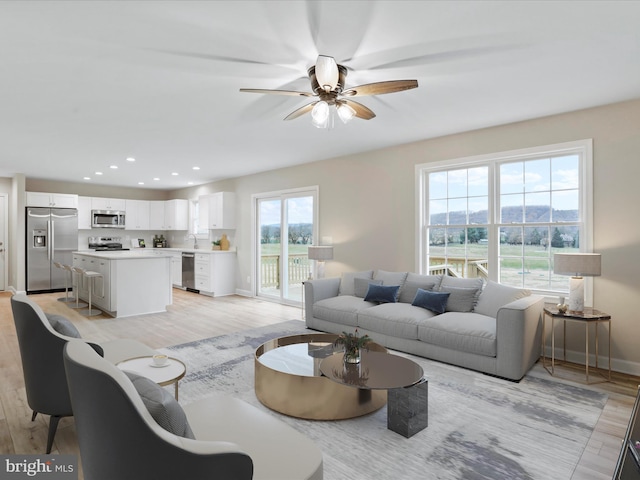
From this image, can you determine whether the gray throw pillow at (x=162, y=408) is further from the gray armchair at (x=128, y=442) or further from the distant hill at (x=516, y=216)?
the distant hill at (x=516, y=216)

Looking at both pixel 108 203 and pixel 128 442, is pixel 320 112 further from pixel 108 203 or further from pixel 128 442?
pixel 108 203

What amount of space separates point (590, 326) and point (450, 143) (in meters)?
2.60

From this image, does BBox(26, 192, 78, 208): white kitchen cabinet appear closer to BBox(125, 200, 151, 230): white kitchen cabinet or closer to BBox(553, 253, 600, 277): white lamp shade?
BBox(125, 200, 151, 230): white kitchen cabinet

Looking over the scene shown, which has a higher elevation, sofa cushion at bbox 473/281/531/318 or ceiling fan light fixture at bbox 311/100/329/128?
ceiling fan light fixture at bbox 311/100/329/128

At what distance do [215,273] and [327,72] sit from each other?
6130mm

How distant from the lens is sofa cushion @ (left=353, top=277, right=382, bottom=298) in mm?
4987

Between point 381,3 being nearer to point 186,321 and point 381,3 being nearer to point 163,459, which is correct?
point 163,459

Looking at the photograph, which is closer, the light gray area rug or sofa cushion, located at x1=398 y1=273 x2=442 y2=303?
the light gray area rug

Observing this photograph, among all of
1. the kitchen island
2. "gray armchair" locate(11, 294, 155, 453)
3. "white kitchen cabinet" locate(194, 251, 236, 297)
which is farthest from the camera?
"white kitchen cabinet" locate(194, 251, 236, 297)

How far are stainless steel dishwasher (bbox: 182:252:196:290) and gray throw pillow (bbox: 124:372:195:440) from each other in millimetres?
7453

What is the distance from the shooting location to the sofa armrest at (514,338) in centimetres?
321

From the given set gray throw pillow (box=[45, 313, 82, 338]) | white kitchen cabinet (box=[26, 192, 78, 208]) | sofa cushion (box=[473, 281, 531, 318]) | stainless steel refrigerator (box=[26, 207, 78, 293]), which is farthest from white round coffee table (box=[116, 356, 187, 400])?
white kitchen cabinet (box=[26, 192, 78, 208])

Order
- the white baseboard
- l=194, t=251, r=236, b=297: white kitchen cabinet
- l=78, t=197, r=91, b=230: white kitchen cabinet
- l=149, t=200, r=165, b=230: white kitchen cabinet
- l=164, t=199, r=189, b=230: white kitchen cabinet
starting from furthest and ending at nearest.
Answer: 1. l=149, t=200, r=165, b=230: white kitchen cabinet
2. l=164, t=199, r=189, b=230: white kitchen cabinet
3. l=78, t=197, r=91, b=230: white kitchen cabinet
4. l=194, t=251, r=236, b=297: white kitchen cabinet
5. the white baseboard

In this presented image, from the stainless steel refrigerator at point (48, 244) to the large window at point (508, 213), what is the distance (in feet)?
25.6
